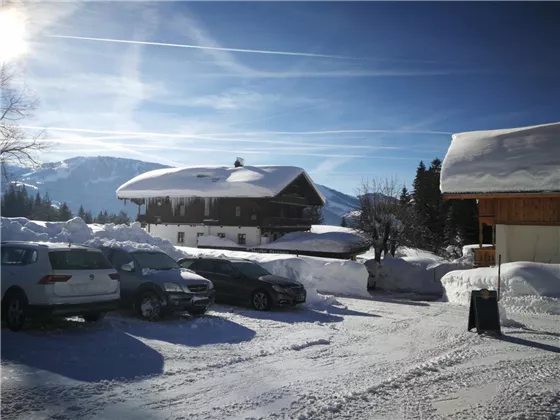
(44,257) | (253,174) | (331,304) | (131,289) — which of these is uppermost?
(253,174)

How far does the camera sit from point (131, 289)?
34.6 feet

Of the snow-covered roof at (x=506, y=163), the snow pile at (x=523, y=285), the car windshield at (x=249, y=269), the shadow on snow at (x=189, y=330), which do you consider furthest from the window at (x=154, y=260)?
the snow-covered roof at (x=506, y=163)

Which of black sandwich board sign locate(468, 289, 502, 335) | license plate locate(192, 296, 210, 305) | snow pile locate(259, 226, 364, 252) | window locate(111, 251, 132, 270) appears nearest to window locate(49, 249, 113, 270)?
window locate(111, 251, 132, 270)

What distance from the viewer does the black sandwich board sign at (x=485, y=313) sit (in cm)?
1050

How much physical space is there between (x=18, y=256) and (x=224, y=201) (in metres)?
35.0

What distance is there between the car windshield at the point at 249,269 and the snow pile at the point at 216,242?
2810 cm

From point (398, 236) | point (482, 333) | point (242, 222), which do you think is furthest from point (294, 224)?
point (482, 333)

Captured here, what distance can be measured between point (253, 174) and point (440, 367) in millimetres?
38352

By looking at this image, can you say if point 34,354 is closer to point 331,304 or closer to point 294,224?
point 331,304

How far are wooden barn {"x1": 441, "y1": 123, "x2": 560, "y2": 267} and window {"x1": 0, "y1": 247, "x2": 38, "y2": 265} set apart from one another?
1940 centimetres

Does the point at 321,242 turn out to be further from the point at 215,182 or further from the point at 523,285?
the point at 523,285

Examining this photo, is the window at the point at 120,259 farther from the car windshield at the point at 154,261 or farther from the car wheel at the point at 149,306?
the car wheel at the point at 149,306

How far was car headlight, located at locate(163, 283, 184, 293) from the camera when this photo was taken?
33.6 feet

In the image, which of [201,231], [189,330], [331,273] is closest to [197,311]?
[189,330]
